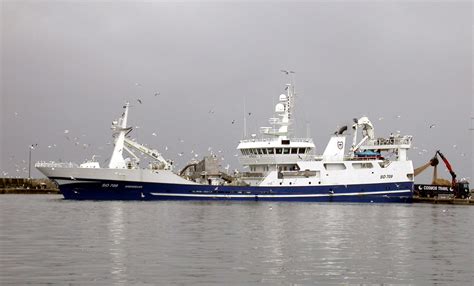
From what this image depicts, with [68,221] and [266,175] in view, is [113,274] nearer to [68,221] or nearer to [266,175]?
[68,221]

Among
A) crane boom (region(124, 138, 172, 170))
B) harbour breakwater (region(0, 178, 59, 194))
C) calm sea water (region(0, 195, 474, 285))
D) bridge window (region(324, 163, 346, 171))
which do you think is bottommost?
calm sea water (region(0, 195, 474, 285))

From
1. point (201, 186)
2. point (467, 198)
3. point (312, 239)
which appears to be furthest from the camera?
point (467, 198)

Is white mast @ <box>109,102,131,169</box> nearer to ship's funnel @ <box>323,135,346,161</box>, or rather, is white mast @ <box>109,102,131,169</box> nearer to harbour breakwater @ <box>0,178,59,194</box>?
ship's funnel @ <box>323,135,346,161</box>

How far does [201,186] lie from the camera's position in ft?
213

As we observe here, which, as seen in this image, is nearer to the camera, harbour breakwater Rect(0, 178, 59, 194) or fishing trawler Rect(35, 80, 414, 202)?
fishing trawler Rect(35, 80, 414, 202)

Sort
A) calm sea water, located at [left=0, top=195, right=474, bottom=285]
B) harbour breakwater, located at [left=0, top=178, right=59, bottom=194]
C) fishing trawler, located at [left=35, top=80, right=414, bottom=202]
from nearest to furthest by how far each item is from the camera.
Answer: calm sea water, located at [left=0, top=195, right=474, bottom=285]
fishing trawler, located at [left=35, top=80, right=414, bottom=202]
harbour breakwater, located at [left=0, top=178, right=59, bottom=194]

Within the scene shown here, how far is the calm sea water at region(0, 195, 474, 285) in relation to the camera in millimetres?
20875

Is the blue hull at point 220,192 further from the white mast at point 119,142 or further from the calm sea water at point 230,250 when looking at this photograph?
the calm sea water at point 230,250

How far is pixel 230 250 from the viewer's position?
1062 inches

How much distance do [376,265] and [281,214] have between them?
2549 centimetres

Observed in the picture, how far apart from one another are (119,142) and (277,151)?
13.5m

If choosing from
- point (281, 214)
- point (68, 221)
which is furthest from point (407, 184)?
point (68, 221)

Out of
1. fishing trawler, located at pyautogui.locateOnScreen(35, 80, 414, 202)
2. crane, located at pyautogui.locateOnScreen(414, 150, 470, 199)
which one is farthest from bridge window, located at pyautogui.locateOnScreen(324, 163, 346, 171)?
crane, located at pyautogui.locateOnScreen(414, 150, 470, 199)

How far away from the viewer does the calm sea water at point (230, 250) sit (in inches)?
822
